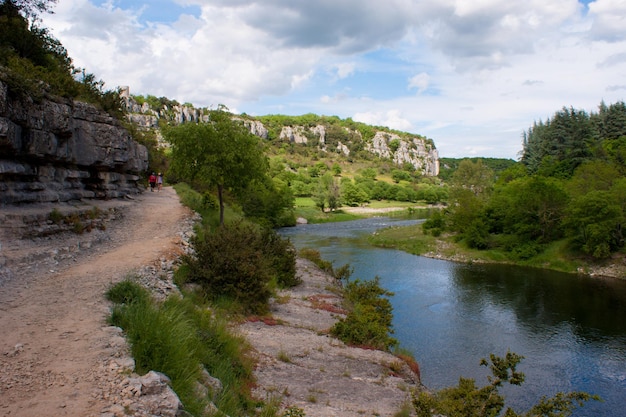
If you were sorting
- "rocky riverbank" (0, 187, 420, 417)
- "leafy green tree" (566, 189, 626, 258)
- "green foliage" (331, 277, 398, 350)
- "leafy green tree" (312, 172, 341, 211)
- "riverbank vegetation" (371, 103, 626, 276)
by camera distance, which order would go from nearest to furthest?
"rocky riverbank" (0, 187, 420, 417) < "green foliage" (331, 277, 398, 350) < "leafy green tree" (566, 189, 626, 258) < "riverbank vegetation" (371, 103, 626, 276) < "leafy green tree" (312, 172, 341, 211)

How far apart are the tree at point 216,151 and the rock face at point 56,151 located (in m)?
2.79

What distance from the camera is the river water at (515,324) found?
60.7 feet

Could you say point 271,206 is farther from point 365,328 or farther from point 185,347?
point 185,347

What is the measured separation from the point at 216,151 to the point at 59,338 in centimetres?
1758

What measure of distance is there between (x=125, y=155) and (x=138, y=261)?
435 inches

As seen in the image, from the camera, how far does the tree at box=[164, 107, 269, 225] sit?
23594mm

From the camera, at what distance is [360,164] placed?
183m

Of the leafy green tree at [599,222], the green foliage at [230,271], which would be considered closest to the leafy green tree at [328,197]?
the leafy green tree at [599,222]

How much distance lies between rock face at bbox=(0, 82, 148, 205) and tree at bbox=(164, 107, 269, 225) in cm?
279

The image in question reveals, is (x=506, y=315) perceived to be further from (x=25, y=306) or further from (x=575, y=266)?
(x=25, y=306)

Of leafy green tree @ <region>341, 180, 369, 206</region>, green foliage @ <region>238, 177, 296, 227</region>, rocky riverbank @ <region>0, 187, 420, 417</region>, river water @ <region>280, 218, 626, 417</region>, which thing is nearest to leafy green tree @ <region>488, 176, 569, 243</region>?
river water @ <region>280, 218, 626, 417</region>

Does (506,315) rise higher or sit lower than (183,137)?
lower

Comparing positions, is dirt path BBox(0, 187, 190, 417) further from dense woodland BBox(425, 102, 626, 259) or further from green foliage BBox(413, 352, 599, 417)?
dense woodland BBox(425, 102, 626, 259)

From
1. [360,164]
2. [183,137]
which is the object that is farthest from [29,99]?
[360,164]
